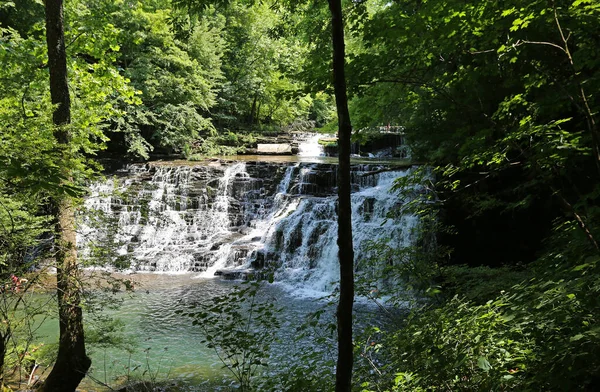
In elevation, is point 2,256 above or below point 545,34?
below

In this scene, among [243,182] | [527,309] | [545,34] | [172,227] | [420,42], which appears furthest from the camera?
[243,182]

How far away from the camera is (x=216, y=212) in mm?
15273

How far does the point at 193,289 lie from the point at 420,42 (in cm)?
918

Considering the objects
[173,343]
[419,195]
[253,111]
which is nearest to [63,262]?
[173,343]

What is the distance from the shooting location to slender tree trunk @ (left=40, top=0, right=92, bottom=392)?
430 cm

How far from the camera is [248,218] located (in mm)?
15352

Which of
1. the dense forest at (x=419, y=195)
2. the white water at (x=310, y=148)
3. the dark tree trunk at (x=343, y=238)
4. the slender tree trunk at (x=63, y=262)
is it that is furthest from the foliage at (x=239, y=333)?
the white water at (x=310, y=148)

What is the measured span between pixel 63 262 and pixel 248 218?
36.1ft

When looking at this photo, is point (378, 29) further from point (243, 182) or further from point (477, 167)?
point (243, 182)

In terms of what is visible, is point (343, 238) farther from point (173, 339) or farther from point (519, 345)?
point (173, 339)

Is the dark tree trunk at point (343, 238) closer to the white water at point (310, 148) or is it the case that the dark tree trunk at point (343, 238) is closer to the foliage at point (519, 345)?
the foliage at point (519, 345)

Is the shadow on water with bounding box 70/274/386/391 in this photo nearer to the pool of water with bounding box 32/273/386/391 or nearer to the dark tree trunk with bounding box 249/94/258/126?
the pool of water with bounding box 32/273/386/391

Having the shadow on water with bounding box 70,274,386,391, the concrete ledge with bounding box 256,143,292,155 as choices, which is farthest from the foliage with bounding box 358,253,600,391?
the concrete ledge with bounding box 256,143,292,155

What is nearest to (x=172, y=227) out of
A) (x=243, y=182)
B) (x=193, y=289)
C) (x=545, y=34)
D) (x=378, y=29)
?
(x=243, y=182)
